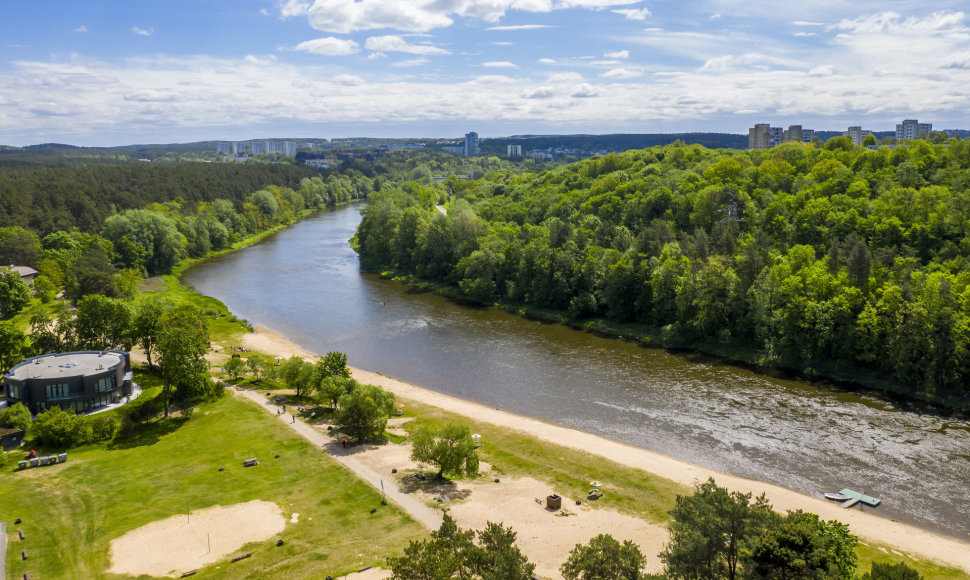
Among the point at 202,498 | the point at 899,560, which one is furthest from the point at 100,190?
the point at 899,560

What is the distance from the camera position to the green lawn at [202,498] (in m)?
30.3

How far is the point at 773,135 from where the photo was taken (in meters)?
160

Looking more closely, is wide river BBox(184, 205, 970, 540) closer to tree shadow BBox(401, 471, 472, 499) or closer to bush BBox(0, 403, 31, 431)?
tree shadow BBox(401, 471, 472, 499)

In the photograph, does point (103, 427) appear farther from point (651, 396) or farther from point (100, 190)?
point (100, 190)

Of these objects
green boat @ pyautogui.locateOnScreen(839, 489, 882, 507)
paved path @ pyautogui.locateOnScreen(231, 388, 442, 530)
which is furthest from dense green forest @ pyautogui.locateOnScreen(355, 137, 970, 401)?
paved path @ pyautogui.locateOnScreen(231, 388, 442, 530)

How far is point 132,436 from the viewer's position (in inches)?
1783

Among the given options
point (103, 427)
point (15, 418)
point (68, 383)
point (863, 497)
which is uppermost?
point (68, 383)

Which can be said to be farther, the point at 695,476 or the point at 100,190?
the point at 100,190

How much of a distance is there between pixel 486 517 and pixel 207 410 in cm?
2622

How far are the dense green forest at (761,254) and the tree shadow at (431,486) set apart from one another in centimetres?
3563

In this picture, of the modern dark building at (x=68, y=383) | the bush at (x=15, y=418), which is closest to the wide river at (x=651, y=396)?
the modern dark building at (x=68, y=383)

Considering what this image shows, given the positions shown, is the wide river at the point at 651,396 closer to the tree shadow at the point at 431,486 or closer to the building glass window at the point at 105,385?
the tree shadow at the point at 431,486

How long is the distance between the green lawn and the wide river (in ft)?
57.9

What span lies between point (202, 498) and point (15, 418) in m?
17.3
